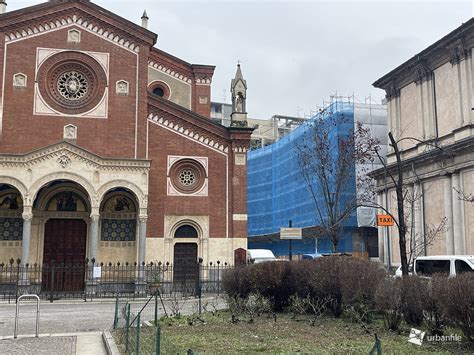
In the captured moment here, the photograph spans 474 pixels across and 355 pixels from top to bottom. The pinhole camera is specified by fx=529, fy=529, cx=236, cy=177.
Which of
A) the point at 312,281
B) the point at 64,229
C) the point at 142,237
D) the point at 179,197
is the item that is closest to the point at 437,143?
the point at 179,197

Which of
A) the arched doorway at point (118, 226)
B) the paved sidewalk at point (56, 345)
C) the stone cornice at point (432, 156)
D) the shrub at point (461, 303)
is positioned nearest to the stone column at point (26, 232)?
the arched doorway at point (118, 226)

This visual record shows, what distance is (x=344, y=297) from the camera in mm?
14047

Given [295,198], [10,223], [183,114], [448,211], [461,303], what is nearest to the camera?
[461,303]

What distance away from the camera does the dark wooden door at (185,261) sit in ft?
93.0

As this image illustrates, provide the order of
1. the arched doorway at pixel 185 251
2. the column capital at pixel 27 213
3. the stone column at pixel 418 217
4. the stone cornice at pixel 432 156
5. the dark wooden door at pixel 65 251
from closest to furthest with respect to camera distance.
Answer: the column capital at pixel 27 213 → the dark wooden door at pixel 65 251 → the arched doorway at pixel 185 251 → the stone cornice at pixel 432 156 → the stone column at pixel 418 217

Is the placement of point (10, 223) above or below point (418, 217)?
below

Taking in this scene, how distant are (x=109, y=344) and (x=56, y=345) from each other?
58.3 inches

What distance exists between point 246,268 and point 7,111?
1731 cm

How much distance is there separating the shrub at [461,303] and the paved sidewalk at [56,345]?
273 inches

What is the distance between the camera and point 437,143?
32750mm

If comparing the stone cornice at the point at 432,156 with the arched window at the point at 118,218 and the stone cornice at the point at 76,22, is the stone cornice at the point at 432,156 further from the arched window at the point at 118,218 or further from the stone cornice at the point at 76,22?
the stone cornice at the point at 76,22

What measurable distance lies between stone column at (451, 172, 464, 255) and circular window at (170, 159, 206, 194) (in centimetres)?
1459

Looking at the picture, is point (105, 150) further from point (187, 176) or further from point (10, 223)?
point (10, 223)

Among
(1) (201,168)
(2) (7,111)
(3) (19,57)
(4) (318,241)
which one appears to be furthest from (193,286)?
(4) (318,241)
